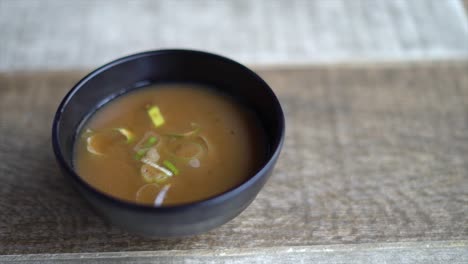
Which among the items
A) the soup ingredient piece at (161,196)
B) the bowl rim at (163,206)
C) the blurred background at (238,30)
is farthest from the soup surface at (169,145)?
the blurred background at (238,30)

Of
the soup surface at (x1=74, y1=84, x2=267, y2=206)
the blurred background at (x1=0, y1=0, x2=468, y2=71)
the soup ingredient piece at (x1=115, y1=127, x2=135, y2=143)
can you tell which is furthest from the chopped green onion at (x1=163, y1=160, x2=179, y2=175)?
the blurred background at (x1=0, y1=0, x2=468, y2=71)

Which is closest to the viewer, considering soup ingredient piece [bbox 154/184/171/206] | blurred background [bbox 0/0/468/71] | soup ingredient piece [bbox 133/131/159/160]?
soup ingredient piece [bbox 154/184/171/206]

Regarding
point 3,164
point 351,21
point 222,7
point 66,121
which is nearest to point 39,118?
point 3,164

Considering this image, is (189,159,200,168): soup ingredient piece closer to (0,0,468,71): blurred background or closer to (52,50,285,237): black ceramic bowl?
(52,50,285,237): black ceramic bowl

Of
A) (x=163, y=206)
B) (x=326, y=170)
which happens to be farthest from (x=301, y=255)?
(x=163, y=206)

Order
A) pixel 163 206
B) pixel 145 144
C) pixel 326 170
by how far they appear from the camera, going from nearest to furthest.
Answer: pixel 163 206, pixel 145 144, pixel 326 170

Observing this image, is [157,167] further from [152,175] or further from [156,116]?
[156,116]

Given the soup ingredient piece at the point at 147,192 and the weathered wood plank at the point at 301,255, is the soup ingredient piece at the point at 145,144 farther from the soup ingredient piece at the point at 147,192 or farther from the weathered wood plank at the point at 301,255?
the weathered wood plank at the point at 301,255
